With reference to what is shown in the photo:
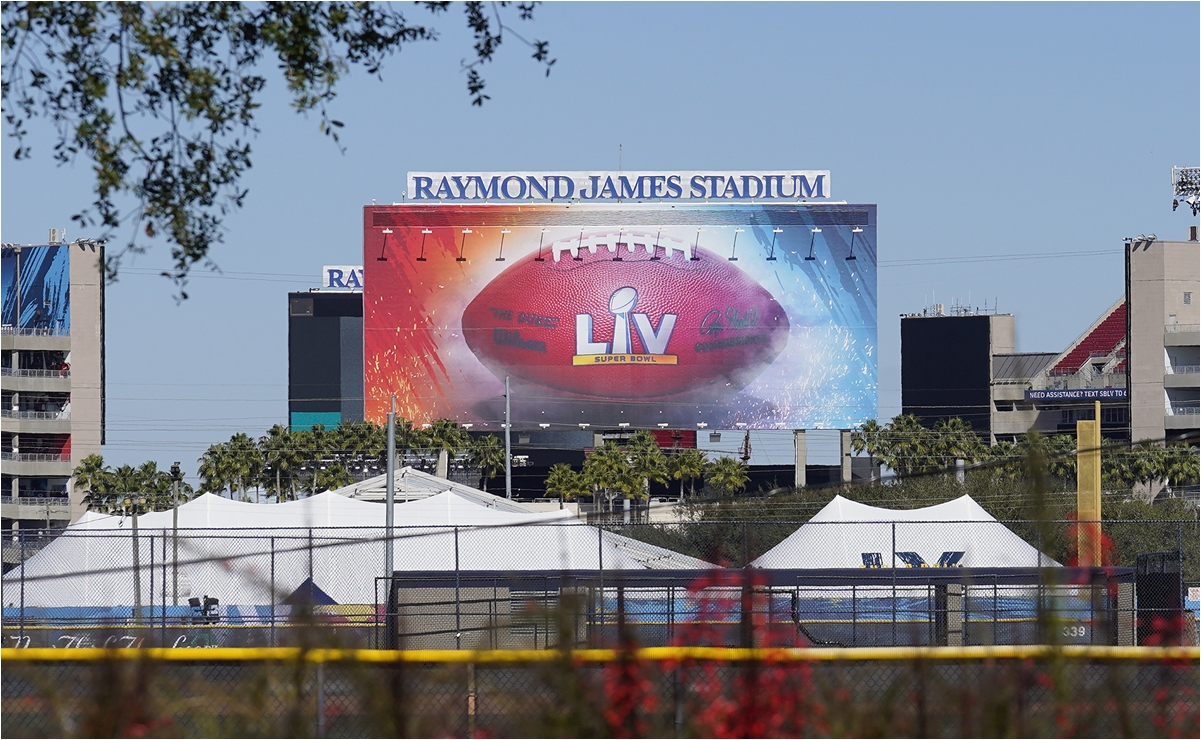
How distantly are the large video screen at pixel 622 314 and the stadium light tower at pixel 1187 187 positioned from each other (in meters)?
26.8

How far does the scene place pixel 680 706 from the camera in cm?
842

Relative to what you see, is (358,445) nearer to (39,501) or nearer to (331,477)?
(331,477)

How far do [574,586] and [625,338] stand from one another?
293 ft

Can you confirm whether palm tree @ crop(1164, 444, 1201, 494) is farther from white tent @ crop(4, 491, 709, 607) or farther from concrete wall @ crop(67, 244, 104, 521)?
concrete wall @ crop(67, 244, 104, 521)

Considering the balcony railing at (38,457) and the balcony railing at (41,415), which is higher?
the balcony railing at (41,415)

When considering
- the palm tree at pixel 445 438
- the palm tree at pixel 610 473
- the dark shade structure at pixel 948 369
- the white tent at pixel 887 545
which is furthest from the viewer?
the dark shade structure at pixel 948 369

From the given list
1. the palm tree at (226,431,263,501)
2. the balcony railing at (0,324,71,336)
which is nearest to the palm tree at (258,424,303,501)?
the palm tree at (226,431,263,501)

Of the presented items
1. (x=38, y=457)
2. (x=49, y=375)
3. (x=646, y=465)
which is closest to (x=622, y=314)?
(x=646, y=465)

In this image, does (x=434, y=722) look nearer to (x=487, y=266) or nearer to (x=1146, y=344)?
(x=487, y=266)

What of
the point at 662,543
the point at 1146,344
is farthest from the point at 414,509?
the point at 1146,344

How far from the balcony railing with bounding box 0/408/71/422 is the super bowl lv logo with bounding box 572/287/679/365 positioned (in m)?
35.5

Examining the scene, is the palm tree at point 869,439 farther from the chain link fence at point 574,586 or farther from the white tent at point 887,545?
the white tent at point 887,545

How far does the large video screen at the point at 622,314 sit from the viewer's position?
102188mm

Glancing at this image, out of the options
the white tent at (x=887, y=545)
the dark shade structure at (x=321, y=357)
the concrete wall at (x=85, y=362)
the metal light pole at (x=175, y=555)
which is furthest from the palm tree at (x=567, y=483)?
the dark shade structure at (x=321, y=357)
